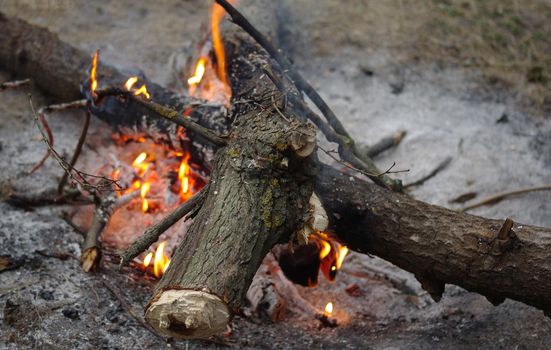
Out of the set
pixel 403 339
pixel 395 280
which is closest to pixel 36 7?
pixel 395 280

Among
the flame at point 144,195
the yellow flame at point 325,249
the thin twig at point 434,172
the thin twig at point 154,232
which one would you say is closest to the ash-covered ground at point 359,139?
the thin twig at point 434,172

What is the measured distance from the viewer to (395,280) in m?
3.79

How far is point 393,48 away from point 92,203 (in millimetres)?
3094

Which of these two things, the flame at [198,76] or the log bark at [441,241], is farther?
the flame at [198,76]

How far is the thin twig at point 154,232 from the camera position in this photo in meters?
2.82

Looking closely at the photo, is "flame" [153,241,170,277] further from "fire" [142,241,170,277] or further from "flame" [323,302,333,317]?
"flame" [323,302,333,317]

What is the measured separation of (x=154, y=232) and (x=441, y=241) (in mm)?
1352

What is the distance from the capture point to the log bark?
287 cm

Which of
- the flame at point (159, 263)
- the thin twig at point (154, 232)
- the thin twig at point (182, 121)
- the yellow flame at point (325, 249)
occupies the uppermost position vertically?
the thin twig at point (182, 121)

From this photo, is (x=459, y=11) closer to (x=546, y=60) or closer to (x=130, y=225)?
(x=546, y=60)

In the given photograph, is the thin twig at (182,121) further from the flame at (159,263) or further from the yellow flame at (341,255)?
the yellow flame at (341,255)

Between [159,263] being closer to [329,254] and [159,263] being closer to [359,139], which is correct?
[329,254]

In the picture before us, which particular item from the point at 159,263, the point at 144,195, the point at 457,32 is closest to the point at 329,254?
the point at 159,263

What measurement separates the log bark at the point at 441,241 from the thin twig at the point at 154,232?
26.9 inches
